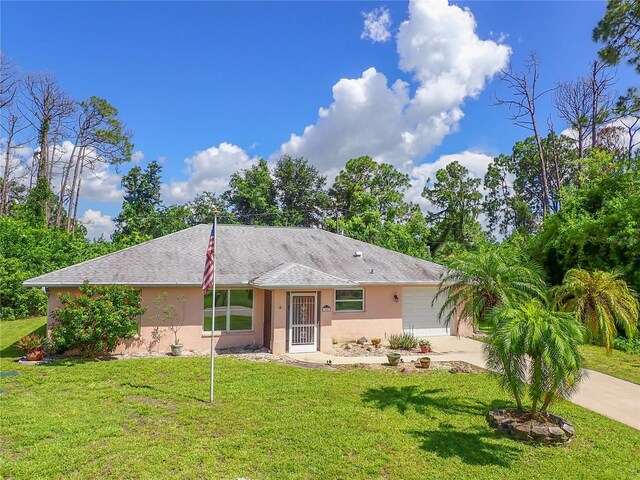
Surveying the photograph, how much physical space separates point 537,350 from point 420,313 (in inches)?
511

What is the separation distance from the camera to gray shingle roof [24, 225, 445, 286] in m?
14.8

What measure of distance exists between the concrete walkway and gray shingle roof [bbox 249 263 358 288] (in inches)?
110

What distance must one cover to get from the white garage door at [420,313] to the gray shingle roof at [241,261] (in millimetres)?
1057

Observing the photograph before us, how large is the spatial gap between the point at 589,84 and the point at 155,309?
34469 millimetres

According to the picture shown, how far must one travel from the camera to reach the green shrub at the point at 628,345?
53.1 ft

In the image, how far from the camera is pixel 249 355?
14672mm

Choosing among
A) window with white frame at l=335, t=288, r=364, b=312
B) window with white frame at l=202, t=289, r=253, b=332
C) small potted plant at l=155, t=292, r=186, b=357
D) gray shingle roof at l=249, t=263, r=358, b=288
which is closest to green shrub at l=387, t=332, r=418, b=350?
window with white frame at l=335, t=288, r=364, b=312

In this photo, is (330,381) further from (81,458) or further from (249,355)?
(81,458)

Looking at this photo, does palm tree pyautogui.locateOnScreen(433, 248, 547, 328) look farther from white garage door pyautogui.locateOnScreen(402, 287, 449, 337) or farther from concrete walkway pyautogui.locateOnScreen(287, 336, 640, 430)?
white garage door pyautogui.locateOnScreen(402, 287, 449, 337)

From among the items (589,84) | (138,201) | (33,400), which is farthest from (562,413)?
(138,201)

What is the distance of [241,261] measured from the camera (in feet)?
58.2

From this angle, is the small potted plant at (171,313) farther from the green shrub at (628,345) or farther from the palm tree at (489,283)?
the green shrub at (628,345)

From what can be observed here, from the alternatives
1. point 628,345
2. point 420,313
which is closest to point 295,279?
point 420,313

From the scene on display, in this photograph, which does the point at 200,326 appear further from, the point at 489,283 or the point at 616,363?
the point at 616,363
